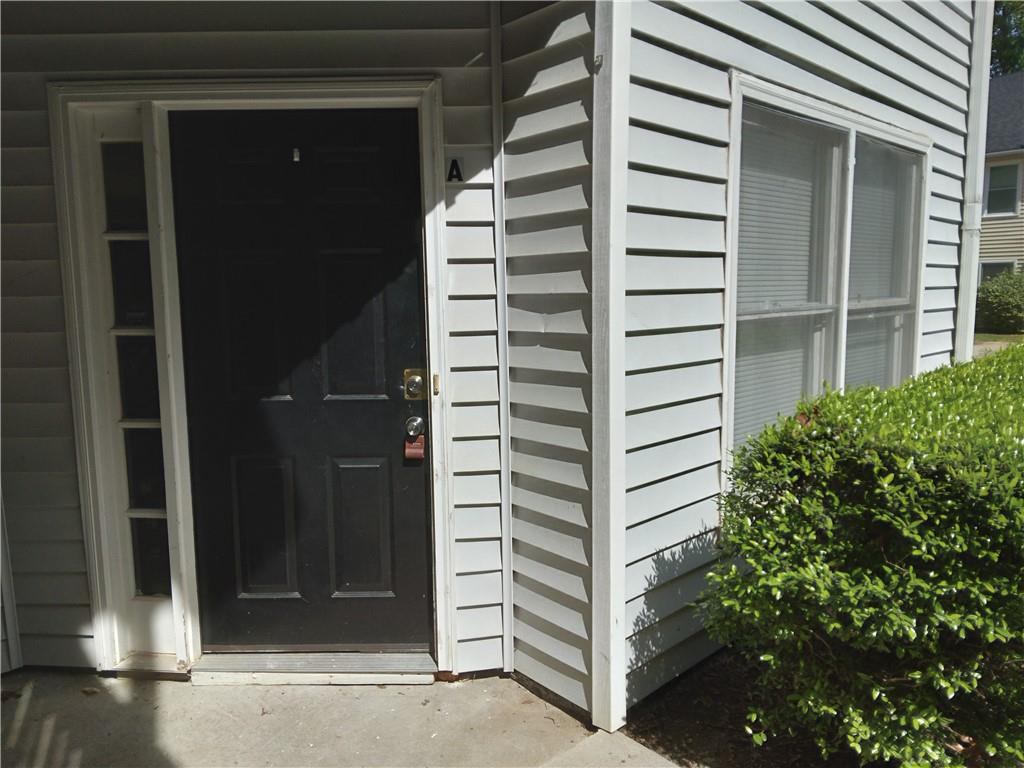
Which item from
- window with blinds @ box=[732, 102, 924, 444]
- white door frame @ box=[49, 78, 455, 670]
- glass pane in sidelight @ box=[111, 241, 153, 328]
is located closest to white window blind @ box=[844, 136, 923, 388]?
window with blinds @ box=[732, 102, 924, 444]

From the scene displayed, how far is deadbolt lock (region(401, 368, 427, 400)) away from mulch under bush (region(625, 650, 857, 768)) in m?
1.39

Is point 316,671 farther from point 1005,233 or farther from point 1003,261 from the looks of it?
point 1003,261

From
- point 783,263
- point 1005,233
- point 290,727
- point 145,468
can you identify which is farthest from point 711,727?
point 1005,233

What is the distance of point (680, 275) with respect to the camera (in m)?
2.65

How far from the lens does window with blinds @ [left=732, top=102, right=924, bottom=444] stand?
3062mm

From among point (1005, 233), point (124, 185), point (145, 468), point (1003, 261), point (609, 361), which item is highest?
point (1005, 233)

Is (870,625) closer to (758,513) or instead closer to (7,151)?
(758,513)

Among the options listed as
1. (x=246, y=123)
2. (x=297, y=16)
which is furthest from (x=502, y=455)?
(x=297, y=16)

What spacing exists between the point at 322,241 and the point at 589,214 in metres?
1.01

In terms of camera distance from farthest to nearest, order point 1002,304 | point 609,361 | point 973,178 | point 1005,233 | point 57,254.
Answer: point 1005,233 → point 1002,304 → point 973,178 → point 57,254 → point 609,361

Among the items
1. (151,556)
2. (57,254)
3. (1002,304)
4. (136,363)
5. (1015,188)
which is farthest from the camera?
(1015,188)

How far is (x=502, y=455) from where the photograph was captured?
2746 mm

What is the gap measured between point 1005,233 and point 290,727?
65.4 ft

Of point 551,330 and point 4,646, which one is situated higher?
point 551,330
